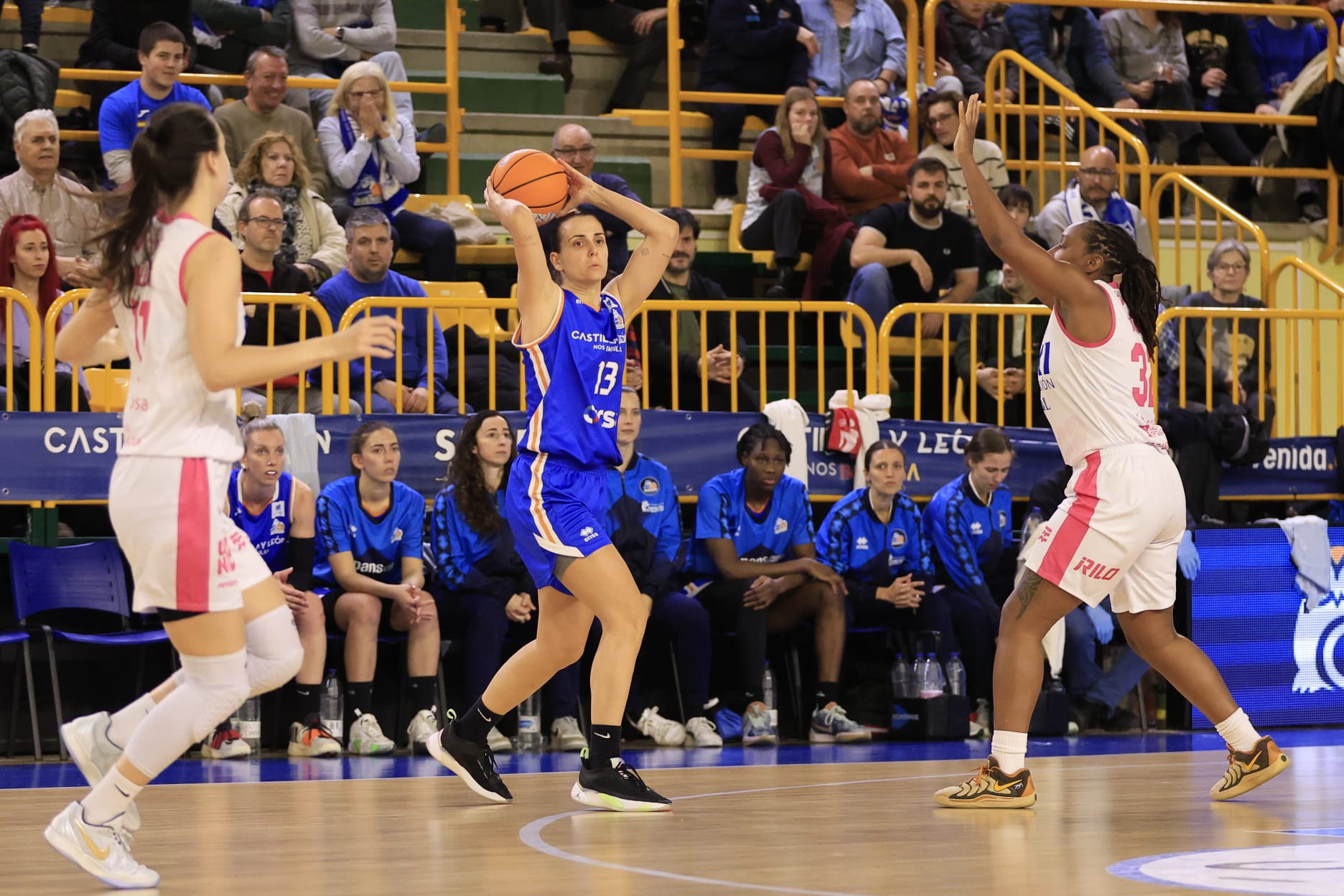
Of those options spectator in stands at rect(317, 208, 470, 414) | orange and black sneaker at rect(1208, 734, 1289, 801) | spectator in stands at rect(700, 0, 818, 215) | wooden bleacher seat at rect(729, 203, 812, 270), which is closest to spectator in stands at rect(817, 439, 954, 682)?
spectator in stands at rect(317, 208, 470, 414)

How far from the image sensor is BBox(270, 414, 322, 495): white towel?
947 cm

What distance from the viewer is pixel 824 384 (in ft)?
36.6

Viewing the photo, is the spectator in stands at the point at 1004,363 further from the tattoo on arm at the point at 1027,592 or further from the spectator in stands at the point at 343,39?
the tattoo on arm at the point at 1027,592

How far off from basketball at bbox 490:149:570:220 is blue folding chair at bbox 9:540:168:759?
11.6 ft

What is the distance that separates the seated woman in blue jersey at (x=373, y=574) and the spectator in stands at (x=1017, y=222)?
4.70 m

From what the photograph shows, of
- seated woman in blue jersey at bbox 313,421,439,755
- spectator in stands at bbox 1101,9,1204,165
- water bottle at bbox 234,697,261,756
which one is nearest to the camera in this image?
water bottle at bbox 234,697,261,756

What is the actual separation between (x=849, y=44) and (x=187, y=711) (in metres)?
10.4

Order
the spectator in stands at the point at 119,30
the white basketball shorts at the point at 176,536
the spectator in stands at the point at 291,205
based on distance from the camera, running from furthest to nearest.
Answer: the spectator in stands at the point at 119,30
the spectator in stands at the point at 291,205
the white basketball shorts at the point at 176,536

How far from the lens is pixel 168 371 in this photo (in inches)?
183

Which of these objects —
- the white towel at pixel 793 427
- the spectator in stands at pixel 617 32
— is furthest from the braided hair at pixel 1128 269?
the spectator in stands at pixel 617 32

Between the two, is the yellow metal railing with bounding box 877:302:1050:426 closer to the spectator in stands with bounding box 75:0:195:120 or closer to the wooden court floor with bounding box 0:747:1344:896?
the wooden court floor with bounding box 0:747:1344:896

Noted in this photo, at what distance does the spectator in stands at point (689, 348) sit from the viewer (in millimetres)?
10562

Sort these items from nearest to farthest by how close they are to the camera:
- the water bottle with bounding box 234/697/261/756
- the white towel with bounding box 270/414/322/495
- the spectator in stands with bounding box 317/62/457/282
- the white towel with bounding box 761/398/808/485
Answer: the water bottle with bounding box 234/697/261/756
the white towel with bounding box 270/414/322/495
the white towel with bounding box 761/398/808/485
the spectator in stands with bounding box 317/62/457/282

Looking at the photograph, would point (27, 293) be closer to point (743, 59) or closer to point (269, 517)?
point (269, 517)
